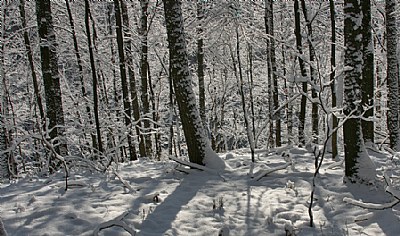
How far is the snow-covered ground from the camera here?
14.3ft

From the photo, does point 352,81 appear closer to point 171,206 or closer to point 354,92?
point 354,92

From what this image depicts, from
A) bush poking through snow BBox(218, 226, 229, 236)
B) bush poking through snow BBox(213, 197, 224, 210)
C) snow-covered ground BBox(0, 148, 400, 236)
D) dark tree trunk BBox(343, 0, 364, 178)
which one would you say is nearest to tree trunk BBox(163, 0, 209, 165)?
snow-covered ground BBox(0, 148, 400, 236)

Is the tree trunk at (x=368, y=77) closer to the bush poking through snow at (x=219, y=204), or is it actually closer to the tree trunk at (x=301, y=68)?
the tree trunk at (x=301, y=68)

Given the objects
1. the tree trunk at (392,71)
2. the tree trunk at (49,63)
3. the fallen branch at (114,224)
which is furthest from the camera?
the tree trunk at (392,71)

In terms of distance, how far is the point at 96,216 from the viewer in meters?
4.59

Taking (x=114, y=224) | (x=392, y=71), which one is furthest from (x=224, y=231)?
(x=392, y=71)

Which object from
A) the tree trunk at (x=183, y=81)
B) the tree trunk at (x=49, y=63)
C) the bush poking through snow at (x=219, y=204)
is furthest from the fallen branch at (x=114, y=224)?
the tree trunk at (x=49, y=63)

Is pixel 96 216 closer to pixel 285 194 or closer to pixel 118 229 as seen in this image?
pixel 118 229

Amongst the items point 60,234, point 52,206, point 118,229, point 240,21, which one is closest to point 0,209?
point 52,206

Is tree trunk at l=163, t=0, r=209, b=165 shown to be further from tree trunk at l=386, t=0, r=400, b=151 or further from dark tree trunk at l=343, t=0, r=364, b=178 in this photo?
tree trunk at l=386, t=0, r=400, b=151

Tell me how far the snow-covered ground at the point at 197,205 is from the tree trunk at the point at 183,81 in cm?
59

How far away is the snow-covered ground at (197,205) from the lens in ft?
14.3

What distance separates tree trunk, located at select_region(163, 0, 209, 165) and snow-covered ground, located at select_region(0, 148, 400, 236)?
586 millimetres

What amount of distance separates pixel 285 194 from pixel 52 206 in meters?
3.72
